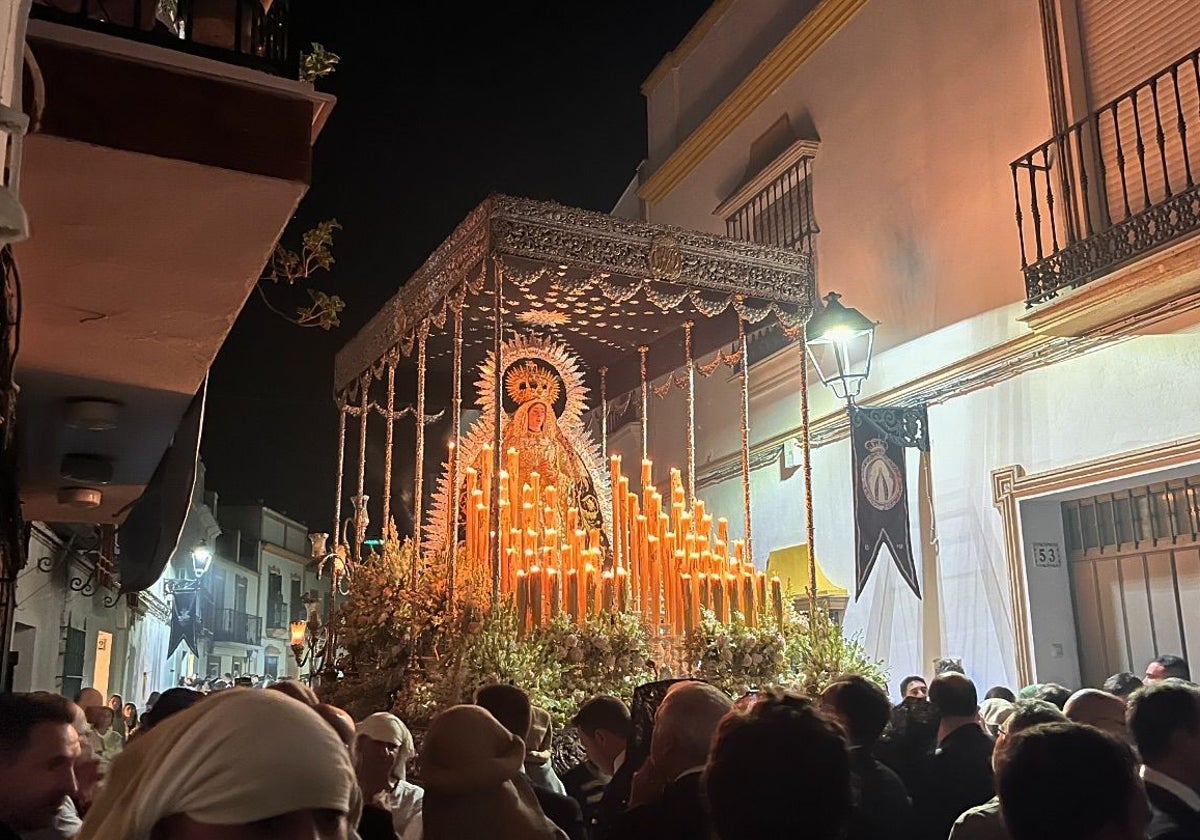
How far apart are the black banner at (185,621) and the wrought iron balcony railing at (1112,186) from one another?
27309 millimetres

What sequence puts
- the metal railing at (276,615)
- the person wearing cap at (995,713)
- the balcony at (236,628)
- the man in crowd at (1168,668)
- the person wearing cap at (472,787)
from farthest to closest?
the metal railing at (276,615) → the balcony at (236,628) → the man in crowd at (1168,668) → the person wearing cap at (995,713) → the person wearing cap at (472,787)

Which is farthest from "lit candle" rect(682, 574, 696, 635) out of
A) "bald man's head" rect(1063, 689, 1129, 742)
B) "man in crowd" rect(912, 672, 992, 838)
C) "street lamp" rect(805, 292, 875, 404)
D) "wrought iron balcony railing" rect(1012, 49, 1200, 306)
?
"bald man's head" rect(1063, 689, 1129, 742)

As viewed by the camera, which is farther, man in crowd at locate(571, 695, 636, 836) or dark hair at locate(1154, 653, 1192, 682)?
dark hair at locate(1154, 653, 1192, 682)

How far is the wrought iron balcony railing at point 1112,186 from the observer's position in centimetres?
647

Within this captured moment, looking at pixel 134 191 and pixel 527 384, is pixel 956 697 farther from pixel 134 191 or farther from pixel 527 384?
pixel 527 384

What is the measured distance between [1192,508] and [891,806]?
526 cm

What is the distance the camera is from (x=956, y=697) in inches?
151

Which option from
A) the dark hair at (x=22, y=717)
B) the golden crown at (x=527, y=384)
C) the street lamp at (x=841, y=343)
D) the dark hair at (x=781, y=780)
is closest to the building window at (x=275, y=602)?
the street lamp at (x=841, y=343)

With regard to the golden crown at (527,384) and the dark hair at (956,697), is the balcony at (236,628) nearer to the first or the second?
the golden crown at (527,384)

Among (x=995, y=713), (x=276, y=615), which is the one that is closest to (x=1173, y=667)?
(x=995, y=713)

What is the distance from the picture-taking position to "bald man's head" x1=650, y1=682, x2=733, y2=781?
2625mm

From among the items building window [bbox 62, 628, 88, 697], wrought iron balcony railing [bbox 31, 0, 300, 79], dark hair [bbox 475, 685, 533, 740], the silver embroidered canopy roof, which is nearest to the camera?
wrought iron balcony railing [bbox 31, 0, 300, 79]

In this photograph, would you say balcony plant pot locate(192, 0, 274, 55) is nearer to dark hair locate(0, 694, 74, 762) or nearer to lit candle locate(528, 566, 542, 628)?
dark hair locate(0, 694, 74, 762)

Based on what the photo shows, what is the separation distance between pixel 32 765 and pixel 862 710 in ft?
7.56
